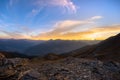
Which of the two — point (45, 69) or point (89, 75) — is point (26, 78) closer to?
point (45, 69)

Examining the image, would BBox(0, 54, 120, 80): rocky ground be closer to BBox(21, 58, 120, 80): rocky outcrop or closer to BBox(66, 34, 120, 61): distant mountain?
BBox(21, 58, 120, 80): rocky outcrop

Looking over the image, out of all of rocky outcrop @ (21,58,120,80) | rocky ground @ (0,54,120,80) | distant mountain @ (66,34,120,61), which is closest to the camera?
rocky outcrop @ (21,58,120,80)

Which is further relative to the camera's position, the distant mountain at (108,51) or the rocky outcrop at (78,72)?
the distant mountain at (108,51)

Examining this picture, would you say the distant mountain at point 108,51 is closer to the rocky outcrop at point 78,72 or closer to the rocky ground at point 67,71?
the rocky outcrop at point 78,72

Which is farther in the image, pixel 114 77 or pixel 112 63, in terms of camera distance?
pixel 112 63

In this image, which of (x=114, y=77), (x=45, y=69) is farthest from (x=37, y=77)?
(x=114, y=77)

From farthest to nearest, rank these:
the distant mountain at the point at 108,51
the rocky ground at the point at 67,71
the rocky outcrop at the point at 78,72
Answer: the distant mountain at the point at 108,51 < the rocky ground at the point at 67,71 < the rocky outcrop at the point at 78,72

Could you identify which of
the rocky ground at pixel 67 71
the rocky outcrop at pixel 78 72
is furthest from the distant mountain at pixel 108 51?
the rocky ground at pixel 67 71

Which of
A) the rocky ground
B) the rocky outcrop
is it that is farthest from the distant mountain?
the rocky ground

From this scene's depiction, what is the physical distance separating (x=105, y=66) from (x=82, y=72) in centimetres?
566

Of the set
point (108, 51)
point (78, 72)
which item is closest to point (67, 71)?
point (78, 72)

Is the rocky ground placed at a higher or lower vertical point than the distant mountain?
lower

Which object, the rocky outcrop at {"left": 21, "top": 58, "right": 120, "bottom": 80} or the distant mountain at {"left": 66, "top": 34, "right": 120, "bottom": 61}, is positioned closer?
the rocky outcrop at {"left": 21, "top": 58, "right": 120, "bottom": 80}

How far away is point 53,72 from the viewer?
27.4m
